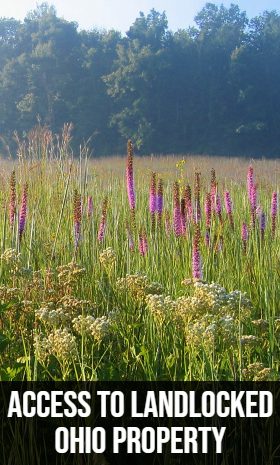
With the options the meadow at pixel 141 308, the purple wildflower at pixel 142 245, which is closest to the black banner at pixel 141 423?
the meadow at pixel 141 308

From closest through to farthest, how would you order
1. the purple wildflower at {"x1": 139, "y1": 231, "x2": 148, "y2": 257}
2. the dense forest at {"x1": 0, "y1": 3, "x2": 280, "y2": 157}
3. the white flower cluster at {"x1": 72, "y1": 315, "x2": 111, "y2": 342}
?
the white flower cluster at {"x1": 72, "y1": 315, "x2": 111, "y2": 342} < the purple wildflower at {"x1": 139, "y1": 231, "x2": 148, "y2": 257} < the dense forest at {"x1": 0, "y1": 3, "x2": 280, "y2": 157}

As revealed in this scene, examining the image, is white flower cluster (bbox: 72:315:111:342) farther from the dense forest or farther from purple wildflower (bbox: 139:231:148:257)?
the dense forest

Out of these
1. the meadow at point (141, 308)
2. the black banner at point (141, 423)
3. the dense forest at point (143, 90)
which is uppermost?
Result: the dense forest at point (143, 90)

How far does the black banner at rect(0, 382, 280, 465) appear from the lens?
175 cm

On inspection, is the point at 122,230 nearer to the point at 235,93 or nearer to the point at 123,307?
the point at 123,307

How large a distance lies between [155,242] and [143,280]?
91cm

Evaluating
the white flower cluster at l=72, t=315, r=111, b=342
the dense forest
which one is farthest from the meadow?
the dense forest

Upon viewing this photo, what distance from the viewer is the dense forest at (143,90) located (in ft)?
139

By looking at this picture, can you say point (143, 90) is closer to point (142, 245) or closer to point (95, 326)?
point (142, 245)

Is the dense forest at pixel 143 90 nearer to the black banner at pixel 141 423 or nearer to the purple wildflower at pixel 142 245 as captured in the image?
the purple wildflower at pixel 142 245

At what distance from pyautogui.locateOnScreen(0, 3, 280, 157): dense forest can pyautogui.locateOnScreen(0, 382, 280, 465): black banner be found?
→ 1520 inches

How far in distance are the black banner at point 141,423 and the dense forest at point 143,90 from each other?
38597 mm

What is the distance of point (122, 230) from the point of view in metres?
4.55

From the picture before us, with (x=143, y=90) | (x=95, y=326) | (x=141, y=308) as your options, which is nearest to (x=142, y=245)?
(x=141, y=308)
